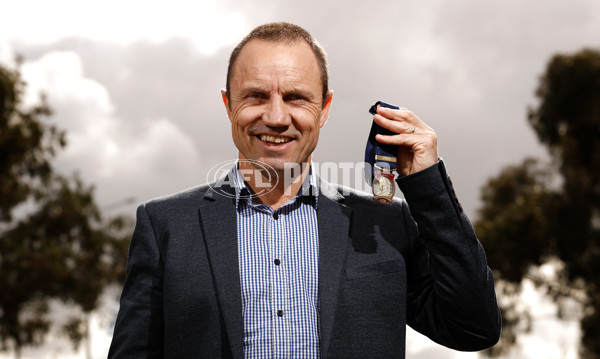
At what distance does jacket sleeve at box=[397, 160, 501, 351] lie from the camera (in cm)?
281

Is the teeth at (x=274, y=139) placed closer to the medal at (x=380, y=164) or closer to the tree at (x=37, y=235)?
the medal at (x=380, y=164)

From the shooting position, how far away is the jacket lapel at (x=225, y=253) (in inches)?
112

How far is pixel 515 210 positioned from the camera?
22688 mm

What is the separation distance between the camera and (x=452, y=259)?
2.82 metres

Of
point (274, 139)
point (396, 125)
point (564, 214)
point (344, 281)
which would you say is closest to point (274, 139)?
point (274, 139)

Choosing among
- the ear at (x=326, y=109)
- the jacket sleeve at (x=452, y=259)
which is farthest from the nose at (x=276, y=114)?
the jacket sleeve at (x=452, y=259)

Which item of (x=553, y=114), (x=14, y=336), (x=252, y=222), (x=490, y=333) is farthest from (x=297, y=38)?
(x=14, y=336)

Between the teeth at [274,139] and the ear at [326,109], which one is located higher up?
the ear at [326,109]

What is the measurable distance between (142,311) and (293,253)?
714mm

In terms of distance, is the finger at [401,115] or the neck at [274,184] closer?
the finger at [401,115]

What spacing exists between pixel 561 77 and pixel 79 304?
764 inches

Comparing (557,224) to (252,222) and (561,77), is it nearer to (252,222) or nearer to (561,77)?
(561,77)

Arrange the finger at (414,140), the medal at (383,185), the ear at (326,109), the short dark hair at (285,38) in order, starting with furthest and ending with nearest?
the ear at (326,109) → the short dark hair at (285,38) → the medal at (383,185) → the finger at (414,140)

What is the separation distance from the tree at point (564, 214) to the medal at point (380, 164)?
63.4ft
